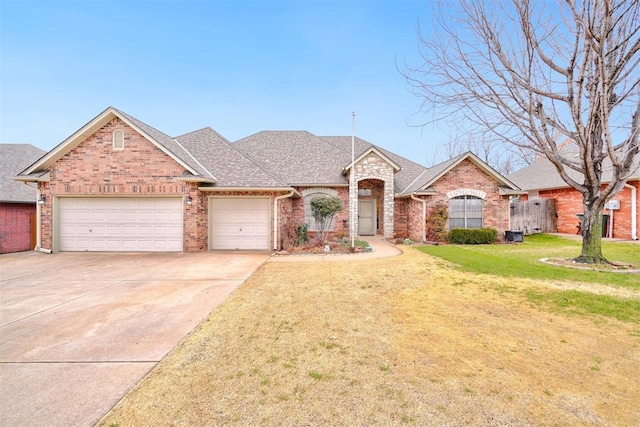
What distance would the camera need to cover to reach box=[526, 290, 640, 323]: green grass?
16.5ft

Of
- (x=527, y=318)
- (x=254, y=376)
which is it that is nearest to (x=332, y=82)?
(x=527, y=318)

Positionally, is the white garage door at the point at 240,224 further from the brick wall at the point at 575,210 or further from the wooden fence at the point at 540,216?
the brick wall at the point at 575,210

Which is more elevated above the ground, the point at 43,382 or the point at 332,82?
the point at 332,82

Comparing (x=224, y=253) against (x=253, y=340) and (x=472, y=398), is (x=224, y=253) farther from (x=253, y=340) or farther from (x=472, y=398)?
(x=472, y=398)

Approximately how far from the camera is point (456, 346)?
12.7 feet

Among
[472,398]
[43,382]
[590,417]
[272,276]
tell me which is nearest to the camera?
[590,417]

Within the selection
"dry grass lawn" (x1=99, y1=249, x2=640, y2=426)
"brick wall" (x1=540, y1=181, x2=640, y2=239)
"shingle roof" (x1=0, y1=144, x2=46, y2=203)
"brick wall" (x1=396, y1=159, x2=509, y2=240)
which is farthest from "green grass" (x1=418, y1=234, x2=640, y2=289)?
"shingle roof" (x1=0, y1=144, x2=46, y2=203)

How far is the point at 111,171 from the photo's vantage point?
11.9 m

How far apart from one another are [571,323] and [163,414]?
18.6 ft

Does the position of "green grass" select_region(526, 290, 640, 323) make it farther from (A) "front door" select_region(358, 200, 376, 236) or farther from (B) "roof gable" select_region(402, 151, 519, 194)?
(A) "front door" select_region(358, 200, 376, 236)

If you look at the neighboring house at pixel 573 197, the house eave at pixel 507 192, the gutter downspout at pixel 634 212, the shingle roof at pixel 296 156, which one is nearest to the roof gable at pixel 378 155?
the shingle roof at pixel 296 156

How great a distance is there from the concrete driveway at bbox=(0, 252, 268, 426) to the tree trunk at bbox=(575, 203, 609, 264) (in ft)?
35.0

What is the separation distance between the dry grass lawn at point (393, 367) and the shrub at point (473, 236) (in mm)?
9720

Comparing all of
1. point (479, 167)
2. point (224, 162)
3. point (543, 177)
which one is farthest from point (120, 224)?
point (543, 177)
